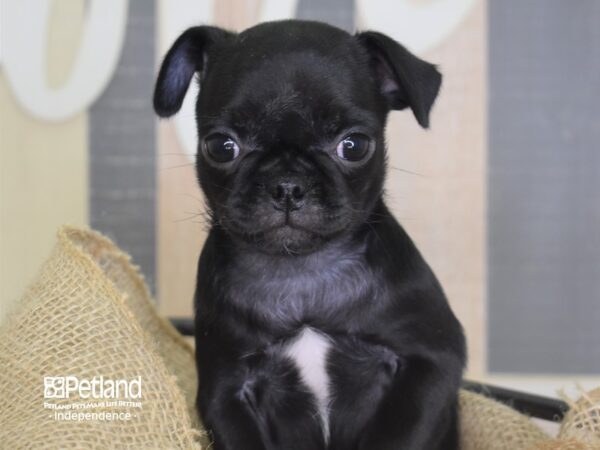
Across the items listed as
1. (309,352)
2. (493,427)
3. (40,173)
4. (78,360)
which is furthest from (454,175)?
(78,360)

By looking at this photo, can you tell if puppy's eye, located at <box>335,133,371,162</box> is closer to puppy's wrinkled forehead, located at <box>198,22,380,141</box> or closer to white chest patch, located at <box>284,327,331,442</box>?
puppy's wrinkled forehead, located at <box>198,22,380,141</box>

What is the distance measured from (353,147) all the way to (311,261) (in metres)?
0.34

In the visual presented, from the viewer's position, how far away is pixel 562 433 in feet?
6.47

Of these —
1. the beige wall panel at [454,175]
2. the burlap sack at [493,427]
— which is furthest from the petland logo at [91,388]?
the beige wall panel at [454,175]

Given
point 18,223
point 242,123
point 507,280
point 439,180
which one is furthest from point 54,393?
point 507,280

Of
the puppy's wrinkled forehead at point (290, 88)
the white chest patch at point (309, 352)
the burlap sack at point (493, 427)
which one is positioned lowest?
the burlap sack at point (493, 427)

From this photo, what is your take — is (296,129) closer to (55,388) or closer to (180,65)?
(180,65)

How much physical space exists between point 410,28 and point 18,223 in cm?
180

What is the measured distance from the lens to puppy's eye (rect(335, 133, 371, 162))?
6.21 ft

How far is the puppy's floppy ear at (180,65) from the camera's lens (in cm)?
214

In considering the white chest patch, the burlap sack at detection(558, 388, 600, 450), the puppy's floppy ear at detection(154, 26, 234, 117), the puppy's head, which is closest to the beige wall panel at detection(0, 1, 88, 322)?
the puppy's floppy ear at detection(154, 26, 234, 117)

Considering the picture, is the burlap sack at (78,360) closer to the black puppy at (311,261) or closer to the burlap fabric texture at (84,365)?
the burlap fabric texture at (84,365)

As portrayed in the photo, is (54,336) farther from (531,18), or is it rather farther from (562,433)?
(531,18)

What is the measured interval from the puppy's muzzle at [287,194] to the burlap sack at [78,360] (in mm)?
510
